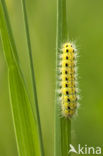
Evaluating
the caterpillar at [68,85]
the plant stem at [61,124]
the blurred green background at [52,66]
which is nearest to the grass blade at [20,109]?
the plant stem at [61,124]

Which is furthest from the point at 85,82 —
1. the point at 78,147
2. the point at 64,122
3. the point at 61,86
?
the point at 64,122

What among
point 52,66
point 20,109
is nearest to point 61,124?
point 20,109

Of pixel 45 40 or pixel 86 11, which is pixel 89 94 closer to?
pixel 45 40

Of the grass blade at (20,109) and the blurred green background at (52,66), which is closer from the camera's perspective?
the grass blade at (20,109)

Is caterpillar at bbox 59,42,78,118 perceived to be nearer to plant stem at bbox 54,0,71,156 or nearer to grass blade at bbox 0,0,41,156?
plant stem at bbox 54,0,71,156

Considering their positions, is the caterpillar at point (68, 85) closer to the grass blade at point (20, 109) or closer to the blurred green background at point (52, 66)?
the grass blade at point (20, 109)

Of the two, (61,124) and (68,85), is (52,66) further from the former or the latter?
(61,124)

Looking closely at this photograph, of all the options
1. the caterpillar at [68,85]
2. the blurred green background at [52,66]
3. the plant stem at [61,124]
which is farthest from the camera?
the blurred green background at [52,66]
